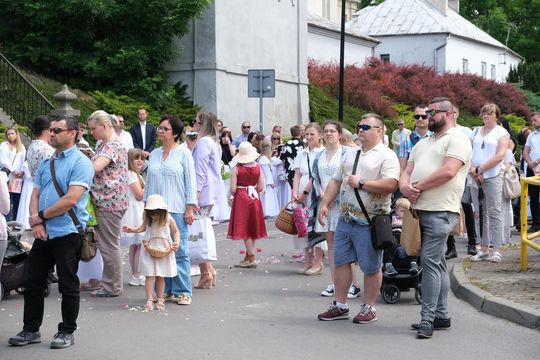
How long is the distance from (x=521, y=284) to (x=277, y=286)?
2.81 metres

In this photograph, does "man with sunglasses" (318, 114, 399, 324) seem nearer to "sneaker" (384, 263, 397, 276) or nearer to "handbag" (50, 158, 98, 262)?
"sneaker" (384, 263, 397, 276)

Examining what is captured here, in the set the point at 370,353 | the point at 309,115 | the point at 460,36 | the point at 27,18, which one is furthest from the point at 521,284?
the point at 460,36

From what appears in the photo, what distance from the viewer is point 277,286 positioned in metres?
12.3

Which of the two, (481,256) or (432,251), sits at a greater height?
(432,251)

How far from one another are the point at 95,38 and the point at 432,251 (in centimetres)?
2173

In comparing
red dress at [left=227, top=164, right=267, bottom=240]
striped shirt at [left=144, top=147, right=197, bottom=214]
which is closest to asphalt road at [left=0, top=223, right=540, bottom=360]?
striped shirt at [left=144, top=147, right=197, bottom=214]

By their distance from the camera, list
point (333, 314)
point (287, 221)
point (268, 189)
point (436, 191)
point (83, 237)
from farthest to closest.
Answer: point (268, 189) → point (287, 221) → point (333, 314) → point (436, 191) → point (83, 237)

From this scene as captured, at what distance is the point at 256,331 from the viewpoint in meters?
9.33

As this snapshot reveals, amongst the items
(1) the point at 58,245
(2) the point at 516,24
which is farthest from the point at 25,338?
(2) the point at 516,24

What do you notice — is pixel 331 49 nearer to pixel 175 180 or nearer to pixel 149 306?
pixel 175 180

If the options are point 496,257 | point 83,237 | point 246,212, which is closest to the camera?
point 83,237

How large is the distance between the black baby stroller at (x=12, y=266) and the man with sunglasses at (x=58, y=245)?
7.01 ft

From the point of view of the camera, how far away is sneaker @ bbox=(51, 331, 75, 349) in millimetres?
8492

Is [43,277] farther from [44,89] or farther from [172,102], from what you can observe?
[172,102]
